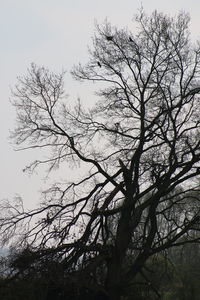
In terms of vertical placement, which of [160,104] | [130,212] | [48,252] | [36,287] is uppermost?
[160,104]

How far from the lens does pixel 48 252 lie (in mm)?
11180

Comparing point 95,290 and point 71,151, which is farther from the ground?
point 71,151

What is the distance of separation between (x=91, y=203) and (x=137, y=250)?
6.11 ft

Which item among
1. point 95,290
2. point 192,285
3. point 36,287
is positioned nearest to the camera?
point 36,287

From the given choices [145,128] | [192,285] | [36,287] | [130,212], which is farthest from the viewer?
[192,285]

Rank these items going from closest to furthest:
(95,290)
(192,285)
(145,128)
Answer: (95,290)
(145,128)
(192,285)

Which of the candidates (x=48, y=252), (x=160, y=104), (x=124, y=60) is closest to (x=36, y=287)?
(x=48, y=252)

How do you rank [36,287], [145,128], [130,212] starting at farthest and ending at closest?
[145,128] → [130,212] → [36,287]

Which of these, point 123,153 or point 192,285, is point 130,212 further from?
point 192,285

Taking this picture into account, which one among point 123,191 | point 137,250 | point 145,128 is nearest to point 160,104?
point 145,128

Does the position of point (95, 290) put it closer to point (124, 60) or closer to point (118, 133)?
point (118, 133)

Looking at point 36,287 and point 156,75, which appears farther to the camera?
point 156,75

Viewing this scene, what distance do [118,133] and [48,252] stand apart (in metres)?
4.72

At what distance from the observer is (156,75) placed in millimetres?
13953
